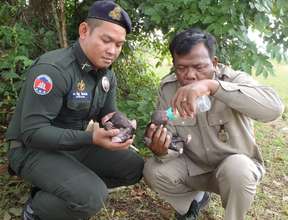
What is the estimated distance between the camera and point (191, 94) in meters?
2.57

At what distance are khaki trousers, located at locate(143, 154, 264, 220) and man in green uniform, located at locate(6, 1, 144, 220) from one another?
42 cm

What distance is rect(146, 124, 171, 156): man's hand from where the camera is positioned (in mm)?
2707

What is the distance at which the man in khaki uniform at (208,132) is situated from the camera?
2.68 m

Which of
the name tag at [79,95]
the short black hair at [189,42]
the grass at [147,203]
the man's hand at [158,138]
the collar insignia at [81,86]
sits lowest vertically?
the grass at [147,203]

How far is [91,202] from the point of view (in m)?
2.62

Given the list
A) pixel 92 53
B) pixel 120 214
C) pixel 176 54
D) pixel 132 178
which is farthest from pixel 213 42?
pixel 120 214

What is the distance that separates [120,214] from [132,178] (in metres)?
0.31

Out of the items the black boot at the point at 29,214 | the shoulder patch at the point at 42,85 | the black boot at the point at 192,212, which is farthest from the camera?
the black boot at the point at 192,212

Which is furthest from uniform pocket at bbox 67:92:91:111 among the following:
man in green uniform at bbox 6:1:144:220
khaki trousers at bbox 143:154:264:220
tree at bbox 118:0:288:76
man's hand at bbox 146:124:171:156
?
tree at bbox 118:0:288:76

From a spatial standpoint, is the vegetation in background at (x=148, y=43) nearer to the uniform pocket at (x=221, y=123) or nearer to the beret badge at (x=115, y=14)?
the uniform pocket at (x=221, y=123)

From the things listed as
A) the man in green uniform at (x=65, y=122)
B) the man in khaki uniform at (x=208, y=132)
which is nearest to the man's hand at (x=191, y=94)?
the man in khaki uniform at (x=208, y=132)

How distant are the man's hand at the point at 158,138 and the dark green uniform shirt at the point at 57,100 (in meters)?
0.40

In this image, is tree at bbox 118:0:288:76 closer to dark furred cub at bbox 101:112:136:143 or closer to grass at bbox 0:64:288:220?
dark furred cub at bbox 101:112:136:143

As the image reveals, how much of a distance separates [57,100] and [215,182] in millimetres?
1175
